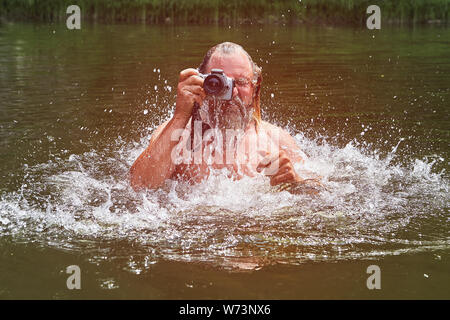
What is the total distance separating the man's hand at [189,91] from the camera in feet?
13.2

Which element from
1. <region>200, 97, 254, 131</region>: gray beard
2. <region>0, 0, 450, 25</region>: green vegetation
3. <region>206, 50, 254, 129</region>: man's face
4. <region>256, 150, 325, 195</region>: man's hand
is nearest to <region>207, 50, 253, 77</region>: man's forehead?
<region>206, 50, 254, 129</region>: man's face

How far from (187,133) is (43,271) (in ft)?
5.12

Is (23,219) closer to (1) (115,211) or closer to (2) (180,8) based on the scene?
(1) (115,211)

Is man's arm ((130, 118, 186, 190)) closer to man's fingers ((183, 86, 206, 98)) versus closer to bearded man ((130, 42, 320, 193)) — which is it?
bearded man ((130, 42, 320, 193))

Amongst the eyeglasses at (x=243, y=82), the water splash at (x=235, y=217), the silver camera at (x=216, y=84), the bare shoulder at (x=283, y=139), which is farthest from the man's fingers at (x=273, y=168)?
the bare shoulder at (x=283, y=139)

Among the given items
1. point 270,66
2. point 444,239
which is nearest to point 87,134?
point 444,239

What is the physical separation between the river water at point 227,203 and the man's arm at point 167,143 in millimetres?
122

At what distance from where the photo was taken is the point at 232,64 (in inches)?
173

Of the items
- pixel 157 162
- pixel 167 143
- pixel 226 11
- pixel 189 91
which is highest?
pixel 226 11

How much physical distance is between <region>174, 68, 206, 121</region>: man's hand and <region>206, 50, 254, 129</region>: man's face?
31 cm

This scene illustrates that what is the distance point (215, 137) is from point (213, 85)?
23.8 inches

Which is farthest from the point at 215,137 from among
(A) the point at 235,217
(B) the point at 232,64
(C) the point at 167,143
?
(A) the point at 235,217

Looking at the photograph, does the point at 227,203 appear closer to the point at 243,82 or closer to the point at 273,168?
the point at 273,168

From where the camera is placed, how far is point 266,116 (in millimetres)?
8281
